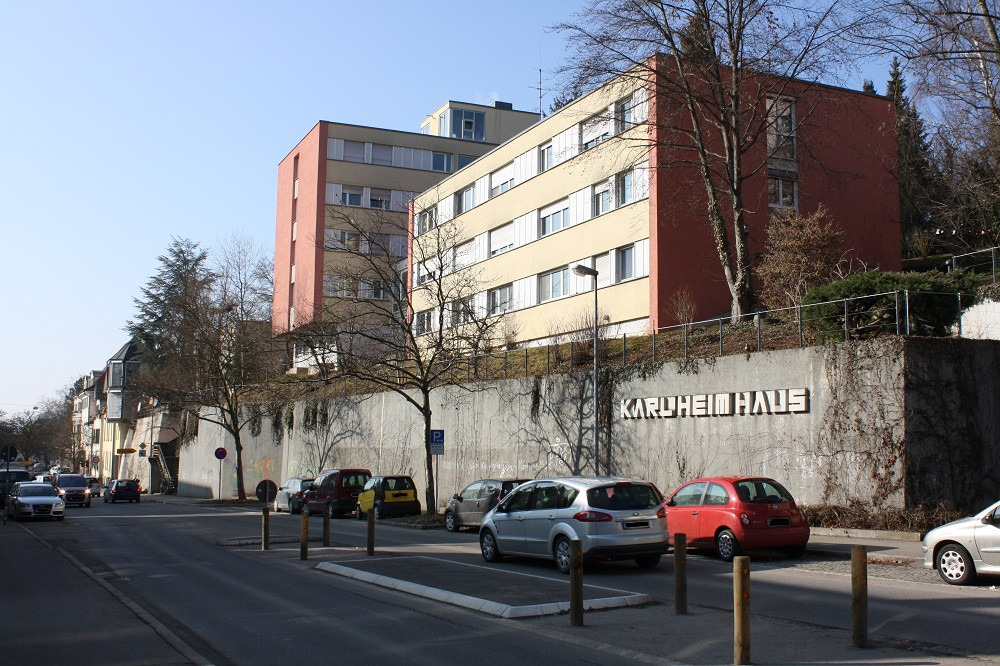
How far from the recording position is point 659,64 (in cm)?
2962

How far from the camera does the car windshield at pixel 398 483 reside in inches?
1195

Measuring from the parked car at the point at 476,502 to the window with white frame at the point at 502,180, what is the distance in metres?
22.1

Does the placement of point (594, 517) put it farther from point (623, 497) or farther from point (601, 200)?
point (601, 200)

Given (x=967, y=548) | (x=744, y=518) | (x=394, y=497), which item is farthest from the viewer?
(x=394, y=497)

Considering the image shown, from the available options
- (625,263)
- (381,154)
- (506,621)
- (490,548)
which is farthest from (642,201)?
(381,154)

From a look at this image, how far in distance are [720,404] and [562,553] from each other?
10062 millimetres

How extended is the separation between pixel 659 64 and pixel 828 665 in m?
24.9

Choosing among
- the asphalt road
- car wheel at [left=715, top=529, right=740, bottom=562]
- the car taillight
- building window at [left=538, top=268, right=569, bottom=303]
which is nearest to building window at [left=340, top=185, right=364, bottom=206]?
building window at [left=538, top=268, right=569, bottom=303]

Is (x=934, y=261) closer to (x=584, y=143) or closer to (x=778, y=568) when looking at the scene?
(x=584, y=143)

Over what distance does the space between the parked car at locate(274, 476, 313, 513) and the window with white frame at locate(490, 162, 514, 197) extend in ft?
56.3

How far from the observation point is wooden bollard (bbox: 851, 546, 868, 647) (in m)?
8.25

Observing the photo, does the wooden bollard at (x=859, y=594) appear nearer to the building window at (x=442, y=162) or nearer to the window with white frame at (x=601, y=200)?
the window with white frame at (x=601, y=200)

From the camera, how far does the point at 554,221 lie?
39.8 meters

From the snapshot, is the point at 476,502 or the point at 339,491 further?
the point at 339,491
